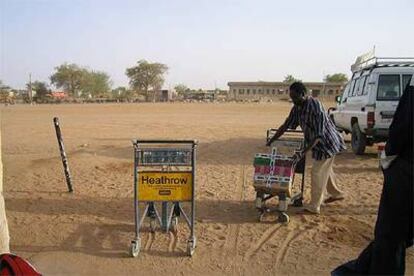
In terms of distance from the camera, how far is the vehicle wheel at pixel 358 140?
1120 centimetres

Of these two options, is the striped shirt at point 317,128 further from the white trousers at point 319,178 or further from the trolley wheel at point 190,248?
the trolley wheel at point 190,248

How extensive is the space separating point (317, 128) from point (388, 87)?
5.38 metres

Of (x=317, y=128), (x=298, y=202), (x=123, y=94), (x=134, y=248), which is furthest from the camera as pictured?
(x=123, y=94)

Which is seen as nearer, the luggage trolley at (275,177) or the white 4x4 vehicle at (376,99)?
the luggage trolley at (275,177)

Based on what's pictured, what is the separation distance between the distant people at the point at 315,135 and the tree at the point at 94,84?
110 m

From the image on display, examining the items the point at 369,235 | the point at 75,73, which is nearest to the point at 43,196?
the point at 369,235

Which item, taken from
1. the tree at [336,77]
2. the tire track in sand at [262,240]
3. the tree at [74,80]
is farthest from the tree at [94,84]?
the tire track in sand at [262,240]

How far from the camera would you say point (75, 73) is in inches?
4402

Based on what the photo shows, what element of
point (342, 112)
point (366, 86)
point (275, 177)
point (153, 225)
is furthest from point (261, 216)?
point (342, 112)

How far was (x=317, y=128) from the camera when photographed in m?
5.80

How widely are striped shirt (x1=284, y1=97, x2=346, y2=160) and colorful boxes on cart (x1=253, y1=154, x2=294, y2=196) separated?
0.47 metres

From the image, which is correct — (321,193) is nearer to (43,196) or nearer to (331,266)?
(331,266)

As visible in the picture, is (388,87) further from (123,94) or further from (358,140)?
(123,94)

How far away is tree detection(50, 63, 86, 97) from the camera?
111 m
